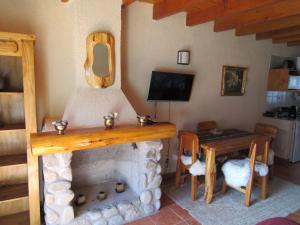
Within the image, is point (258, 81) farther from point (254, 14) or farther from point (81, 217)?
point (81, 217)

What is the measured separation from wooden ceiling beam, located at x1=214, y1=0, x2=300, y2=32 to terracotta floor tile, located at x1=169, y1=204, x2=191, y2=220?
227 cm

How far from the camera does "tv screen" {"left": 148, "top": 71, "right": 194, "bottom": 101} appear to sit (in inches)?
110

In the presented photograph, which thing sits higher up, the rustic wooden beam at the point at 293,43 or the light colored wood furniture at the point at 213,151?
the rustic wooden beam at the point at 293,43

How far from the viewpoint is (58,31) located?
2236 millimetres

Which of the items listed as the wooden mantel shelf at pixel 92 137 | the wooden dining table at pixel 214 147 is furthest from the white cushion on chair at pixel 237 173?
the wooden mantel shelf at pixel 92 137

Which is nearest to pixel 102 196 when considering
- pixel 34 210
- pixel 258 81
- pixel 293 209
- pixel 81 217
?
pixel 81 217

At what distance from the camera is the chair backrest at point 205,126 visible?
10.8ft

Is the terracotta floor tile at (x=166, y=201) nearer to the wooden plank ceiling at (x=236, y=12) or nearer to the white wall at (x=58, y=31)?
the white wall at (x=58, y=31)

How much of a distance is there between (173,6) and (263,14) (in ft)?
3.48

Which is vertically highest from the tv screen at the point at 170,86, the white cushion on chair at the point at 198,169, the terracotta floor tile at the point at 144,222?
the tv screen at the point at 170,86

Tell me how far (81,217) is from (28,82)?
1298 millimetres

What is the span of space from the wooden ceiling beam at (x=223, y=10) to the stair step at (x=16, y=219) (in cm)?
288

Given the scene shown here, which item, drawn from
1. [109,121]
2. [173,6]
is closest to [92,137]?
[109,121]

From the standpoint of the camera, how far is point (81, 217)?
203cm
